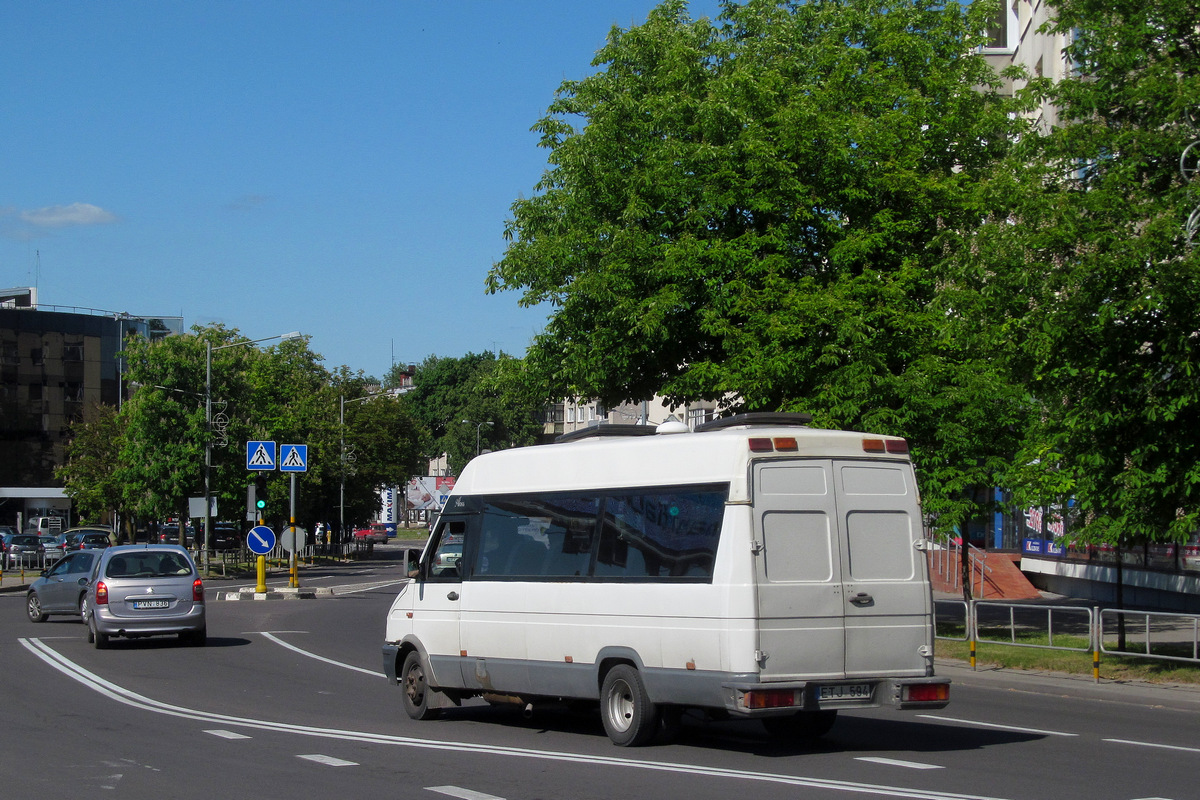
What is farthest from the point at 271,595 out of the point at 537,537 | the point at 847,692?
the point at 847,692

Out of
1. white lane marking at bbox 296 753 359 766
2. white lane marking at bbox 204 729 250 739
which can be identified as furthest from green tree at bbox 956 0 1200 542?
white lane marking at bbox 204 729 250 739

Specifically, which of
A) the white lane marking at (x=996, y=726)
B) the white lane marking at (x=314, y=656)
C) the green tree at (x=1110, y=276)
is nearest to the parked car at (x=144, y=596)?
the white lane marking at (x=314, y=656)

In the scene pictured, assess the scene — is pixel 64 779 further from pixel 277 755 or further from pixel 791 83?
pixel 791 83

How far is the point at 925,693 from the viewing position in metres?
10.4

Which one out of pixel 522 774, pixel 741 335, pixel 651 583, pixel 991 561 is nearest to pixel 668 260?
Result: pixel 741 335

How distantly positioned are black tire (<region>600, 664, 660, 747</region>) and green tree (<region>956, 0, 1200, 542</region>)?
7.79m

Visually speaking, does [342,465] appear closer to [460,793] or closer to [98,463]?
[98,463]

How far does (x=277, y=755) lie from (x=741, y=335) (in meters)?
13.4

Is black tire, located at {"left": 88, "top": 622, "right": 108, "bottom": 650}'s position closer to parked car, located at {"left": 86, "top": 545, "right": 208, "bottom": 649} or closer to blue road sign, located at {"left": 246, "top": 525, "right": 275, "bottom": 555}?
parked car, located at {"left": 86, "top": 545, "right": 208, "bottom": 649}

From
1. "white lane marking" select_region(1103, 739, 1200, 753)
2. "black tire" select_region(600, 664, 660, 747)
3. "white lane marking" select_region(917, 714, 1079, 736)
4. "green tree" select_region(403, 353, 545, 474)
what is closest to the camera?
"black tire" select_region(600, 664, 660, 747)

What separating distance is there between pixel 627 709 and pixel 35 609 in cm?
2108

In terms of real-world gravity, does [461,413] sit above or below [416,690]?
above

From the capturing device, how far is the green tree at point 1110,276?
50.2ft

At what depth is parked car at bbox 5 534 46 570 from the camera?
53688mm
